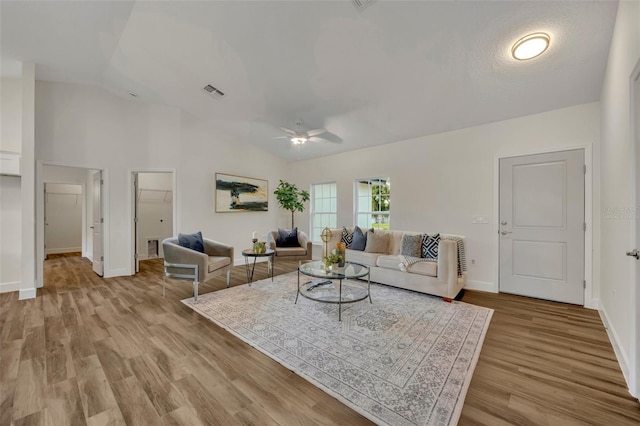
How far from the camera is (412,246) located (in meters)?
4.02

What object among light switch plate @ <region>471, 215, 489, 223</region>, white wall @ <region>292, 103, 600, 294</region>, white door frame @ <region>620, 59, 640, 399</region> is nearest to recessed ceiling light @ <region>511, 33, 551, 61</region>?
white door frame @ <region>620, 59, 640, 399</region>

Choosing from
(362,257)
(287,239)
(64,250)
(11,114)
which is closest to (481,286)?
(362,257)

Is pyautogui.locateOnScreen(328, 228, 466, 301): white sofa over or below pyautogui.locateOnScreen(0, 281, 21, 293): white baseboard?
over

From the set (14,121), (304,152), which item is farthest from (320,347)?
(14,121)

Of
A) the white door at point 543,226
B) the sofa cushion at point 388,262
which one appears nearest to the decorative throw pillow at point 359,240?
the sofa cushion at point 388,262

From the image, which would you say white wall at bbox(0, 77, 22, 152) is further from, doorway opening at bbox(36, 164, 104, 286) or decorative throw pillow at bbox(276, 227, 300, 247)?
decorative throw pillow at bbox(276, 227, 300, 247)

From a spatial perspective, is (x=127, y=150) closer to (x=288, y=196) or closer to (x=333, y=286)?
(x=288, y=196)

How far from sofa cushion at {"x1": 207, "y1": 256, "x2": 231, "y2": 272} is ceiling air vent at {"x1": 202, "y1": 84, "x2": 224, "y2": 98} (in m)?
2.62

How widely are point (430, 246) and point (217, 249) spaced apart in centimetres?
340

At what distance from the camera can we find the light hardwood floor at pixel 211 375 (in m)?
1.55

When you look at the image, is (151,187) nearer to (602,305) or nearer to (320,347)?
(320,347)

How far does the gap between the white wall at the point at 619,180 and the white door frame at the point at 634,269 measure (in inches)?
1.7

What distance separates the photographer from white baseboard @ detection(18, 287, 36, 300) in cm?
356

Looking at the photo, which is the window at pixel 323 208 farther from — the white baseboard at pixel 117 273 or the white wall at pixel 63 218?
the white wall at pixel 63 218
